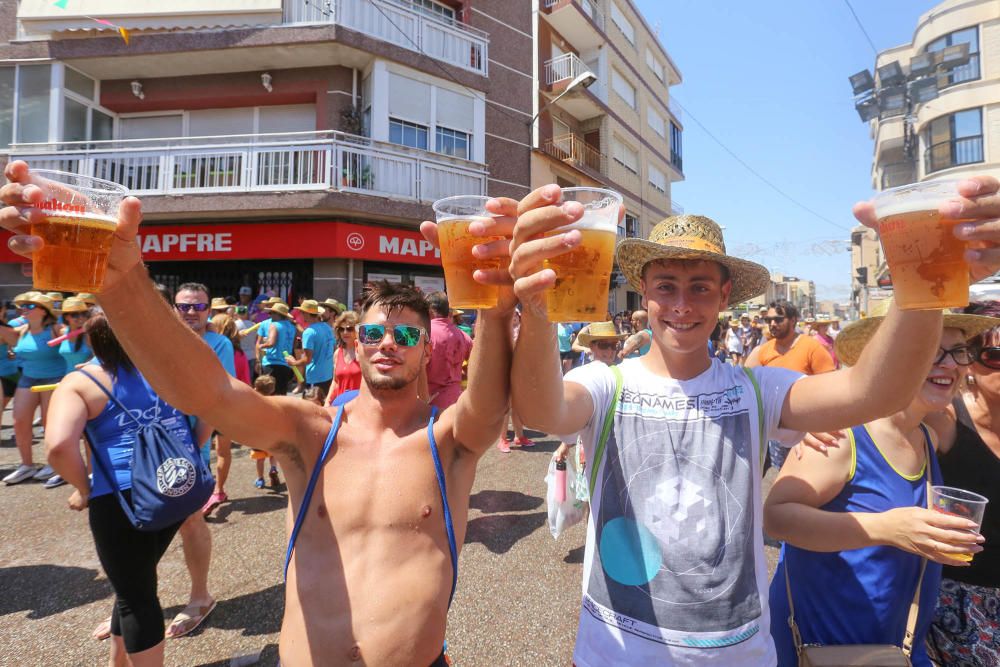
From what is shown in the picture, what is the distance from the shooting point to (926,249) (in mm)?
1121

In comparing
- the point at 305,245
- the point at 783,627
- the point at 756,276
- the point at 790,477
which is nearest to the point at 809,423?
the point at 790,477

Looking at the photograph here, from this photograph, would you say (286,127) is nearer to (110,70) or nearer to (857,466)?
(110,70)

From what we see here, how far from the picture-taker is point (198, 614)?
3.27 m

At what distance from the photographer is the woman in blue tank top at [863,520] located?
1.76m

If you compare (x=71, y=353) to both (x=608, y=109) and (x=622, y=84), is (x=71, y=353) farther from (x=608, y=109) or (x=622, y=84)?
(x=622, y=84)

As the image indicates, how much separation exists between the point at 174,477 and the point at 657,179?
30957 millimetres

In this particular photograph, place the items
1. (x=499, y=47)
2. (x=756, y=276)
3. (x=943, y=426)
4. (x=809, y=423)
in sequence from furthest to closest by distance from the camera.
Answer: (x=499, y=47), (x=943, y=426), (x=756, y=276), (x=809, y=423)

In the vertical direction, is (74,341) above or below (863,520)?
above

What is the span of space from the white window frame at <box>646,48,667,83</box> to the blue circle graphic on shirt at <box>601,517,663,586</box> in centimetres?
3209

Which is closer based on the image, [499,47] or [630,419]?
[630,419]

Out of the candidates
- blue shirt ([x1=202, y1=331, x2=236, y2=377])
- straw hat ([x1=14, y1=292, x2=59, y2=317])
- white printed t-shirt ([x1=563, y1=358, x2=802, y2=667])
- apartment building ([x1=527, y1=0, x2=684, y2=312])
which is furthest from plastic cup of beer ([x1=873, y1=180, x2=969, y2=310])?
apartment building ([x1=527, y1=0, x2=684, y2=312])

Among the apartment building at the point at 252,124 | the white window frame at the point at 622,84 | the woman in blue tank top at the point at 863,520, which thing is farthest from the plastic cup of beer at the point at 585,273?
the white window frame at the point at 622,84

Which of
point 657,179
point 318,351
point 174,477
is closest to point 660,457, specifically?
point 174,477

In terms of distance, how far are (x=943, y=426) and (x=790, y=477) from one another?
82 centimetres
